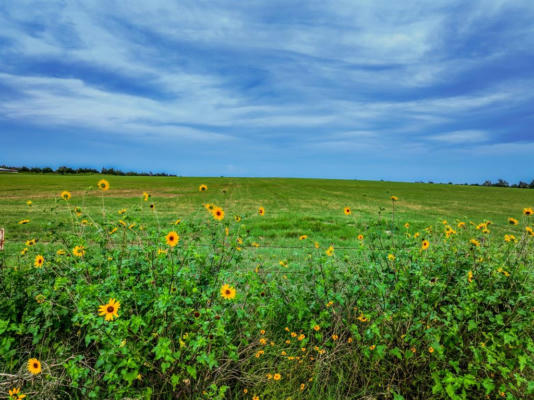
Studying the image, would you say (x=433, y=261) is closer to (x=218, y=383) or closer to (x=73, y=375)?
(x=218, y=383)

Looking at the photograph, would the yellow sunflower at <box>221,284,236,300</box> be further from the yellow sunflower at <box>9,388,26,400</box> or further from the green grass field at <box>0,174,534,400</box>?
the yellow sunflower at <box>9,388,26,400</box>

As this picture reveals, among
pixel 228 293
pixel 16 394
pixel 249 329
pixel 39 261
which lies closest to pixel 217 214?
pixel 228 293

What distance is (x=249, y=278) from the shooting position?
2.97 meters

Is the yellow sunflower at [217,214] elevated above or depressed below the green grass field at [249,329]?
above

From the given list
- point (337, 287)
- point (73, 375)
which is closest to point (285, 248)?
point (337, 287)

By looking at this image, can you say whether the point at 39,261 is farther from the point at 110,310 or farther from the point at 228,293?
the point at 228,293

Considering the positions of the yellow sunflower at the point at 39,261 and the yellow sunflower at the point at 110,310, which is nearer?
the yellow sunflower at the point at 110,310

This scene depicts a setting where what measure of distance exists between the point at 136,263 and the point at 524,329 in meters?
3.50

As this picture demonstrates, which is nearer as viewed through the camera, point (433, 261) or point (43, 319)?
point (43, 319)

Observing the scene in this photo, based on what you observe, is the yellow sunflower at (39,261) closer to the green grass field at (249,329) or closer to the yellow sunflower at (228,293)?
the green grass field at (249,329)

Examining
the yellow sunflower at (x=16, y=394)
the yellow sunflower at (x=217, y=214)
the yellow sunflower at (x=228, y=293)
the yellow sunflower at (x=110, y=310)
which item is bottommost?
the yellow sunflower at (x=16, y=394)

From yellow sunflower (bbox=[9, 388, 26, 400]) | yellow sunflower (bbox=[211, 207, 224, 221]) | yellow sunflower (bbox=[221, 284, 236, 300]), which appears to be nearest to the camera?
yellow sunflower (bbox=[9, 388, 26, 400])

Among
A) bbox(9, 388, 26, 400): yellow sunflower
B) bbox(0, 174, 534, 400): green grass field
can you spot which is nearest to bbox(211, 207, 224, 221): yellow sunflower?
bbox(0, 174, 534, 400): green grass field

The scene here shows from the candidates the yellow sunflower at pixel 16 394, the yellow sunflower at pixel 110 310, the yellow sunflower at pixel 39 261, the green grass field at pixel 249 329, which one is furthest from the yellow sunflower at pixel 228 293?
the yellow sunflower at pixel 39 261
